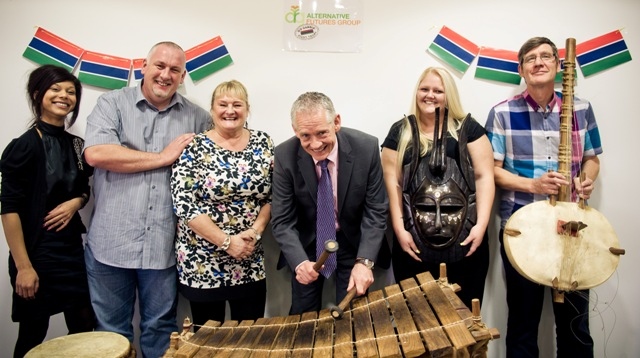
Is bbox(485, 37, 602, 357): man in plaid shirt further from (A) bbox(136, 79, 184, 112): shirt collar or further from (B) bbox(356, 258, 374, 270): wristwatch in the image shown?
Result: (A) bbox(136, 79, 184, 112): shirt collar

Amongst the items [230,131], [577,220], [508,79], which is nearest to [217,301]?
[230,131]

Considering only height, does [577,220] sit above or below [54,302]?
above

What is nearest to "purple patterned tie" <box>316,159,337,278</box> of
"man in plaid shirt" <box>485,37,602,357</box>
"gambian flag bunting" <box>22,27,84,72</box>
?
"man in plaid shirt" <box>485,37,602,357</box>

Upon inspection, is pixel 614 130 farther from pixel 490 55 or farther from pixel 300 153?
pixel 300 153

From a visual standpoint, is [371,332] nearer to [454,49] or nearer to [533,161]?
[533,161]

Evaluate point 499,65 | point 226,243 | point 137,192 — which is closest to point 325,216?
point 226,243

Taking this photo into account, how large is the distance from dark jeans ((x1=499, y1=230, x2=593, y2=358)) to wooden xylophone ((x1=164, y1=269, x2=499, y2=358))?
0.85 metres

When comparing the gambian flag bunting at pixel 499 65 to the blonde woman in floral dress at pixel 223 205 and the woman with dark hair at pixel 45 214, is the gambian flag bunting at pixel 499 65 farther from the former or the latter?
the woman with dark hair at pixel 45 214

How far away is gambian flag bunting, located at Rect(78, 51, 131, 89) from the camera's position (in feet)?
8.22

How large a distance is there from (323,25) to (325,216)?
1.17m

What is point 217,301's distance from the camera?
2207 millimetres

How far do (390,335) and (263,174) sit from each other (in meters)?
1.02

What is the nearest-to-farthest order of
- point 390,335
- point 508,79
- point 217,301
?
1. point 390,335
2. point 217,301
3. point 508,79

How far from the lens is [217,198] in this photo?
2.08 metres
